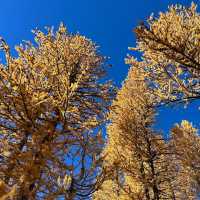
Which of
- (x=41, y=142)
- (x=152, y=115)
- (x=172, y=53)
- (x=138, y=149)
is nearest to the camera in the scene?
(x=41, y=142)

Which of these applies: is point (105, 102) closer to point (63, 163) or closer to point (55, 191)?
point (63, 163)

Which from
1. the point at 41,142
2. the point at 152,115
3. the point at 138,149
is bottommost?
the point at 41,142

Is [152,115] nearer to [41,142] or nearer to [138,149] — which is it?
[138,149]

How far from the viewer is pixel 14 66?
20.2 feet

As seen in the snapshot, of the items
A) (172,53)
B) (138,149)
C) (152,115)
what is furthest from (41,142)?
(152,115)

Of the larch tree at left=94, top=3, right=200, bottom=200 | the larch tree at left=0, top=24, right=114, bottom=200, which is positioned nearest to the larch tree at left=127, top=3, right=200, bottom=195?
the larch tree at left=94, top=3, right=200, bottom=200

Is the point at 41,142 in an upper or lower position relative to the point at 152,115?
lower

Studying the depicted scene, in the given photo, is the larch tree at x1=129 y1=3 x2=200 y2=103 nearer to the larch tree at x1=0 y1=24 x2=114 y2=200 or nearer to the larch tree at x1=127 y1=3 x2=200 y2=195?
the larch tree at x1=127 y1=3 x2=200 y2=195

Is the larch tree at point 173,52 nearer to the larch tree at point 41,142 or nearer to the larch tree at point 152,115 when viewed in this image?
the larch tree at point 152,115

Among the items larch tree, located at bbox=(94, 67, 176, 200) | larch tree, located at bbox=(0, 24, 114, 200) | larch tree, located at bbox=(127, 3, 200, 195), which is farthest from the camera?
larch tree, located at bbox=(94, 67, 176, 200)

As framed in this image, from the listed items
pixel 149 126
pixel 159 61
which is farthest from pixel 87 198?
pixel 149 126

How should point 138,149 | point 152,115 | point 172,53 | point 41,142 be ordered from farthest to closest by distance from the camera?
point 152,115 → point 138,149 → point 172,53 → point 41,142

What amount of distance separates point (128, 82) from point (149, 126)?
3176 millimetres

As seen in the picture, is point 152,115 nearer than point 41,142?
No
